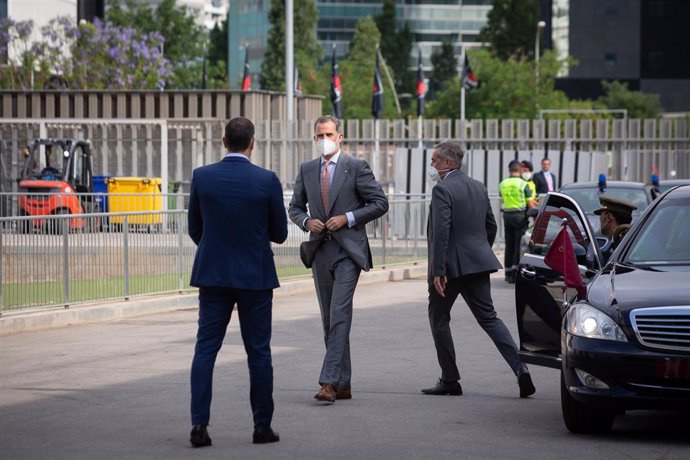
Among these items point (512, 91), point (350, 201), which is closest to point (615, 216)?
point (350, 201)

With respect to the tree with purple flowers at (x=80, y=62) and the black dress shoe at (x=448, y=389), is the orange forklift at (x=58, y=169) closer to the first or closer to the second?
the tree with purple flowers at (x=80, y=62)

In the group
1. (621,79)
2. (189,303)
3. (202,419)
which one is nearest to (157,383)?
(202,419)

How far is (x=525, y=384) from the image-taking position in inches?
432

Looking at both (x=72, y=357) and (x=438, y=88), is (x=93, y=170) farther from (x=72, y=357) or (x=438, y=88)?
(x=438, y=88)

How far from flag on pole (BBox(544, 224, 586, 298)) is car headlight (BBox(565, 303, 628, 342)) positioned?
461 mm

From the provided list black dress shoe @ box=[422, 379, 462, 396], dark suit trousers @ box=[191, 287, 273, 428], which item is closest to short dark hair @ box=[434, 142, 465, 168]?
black dress shoe @ box=[422, 379, 462, 396]

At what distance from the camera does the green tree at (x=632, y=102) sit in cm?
8788

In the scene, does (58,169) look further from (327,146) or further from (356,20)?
(356,20)

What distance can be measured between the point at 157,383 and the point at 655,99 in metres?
81.5

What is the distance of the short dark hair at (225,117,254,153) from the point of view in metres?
9.07

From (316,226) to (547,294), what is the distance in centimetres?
164

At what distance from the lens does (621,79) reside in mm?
103938

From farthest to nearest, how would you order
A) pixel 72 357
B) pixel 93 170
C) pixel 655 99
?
pixel 655 99 → pixel 93 170 → pixel 72 357

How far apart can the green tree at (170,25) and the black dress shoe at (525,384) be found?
86.5 meters
